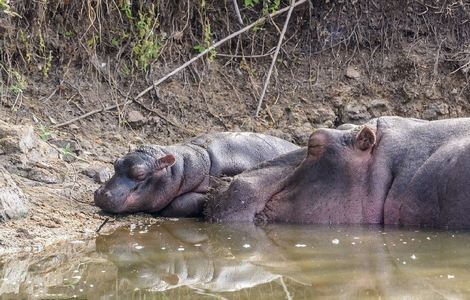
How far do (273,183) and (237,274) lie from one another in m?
1.87

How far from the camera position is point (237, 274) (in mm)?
4535

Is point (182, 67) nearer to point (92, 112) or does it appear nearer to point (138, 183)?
point (92, 112)

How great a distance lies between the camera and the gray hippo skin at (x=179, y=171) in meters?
6.81

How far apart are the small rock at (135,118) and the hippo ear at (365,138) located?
3.05 meters

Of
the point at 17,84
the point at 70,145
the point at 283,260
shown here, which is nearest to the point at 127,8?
the point at 17,84

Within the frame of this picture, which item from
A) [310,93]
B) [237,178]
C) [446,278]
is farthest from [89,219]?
[310,93]

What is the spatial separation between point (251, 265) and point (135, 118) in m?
4.16

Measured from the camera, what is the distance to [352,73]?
31.8ft

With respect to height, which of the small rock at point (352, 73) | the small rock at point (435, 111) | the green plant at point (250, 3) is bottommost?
the small rock at point (435, 111)

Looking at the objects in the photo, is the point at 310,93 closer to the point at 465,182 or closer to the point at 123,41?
the point at 123,41

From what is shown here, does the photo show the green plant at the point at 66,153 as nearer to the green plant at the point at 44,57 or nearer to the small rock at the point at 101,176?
the small rock at the point at 101,176

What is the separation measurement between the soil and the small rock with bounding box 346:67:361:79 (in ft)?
0.03

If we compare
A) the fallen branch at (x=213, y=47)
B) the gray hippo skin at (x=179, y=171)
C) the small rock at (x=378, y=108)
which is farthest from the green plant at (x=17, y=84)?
the small rock at (x=378, y=108)

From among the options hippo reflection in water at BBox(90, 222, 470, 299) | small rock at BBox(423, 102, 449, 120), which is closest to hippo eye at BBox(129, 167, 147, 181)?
hippo reflection in water at BBox(90, 222, 470, 299)
